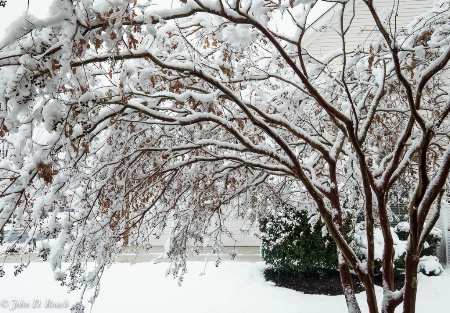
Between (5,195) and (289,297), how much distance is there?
6331 millimetres

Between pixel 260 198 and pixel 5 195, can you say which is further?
pixel 260 198

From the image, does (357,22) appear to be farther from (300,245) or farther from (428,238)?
(300,245)

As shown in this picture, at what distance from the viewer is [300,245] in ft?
27.2

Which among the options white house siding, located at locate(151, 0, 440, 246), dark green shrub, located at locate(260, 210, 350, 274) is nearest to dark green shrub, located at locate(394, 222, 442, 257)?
dark green shrub, located at locate(260, 210, 350, 274)

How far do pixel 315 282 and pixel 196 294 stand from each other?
2.74 metres

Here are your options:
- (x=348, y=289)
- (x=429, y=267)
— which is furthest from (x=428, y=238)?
(x=348, y=289)

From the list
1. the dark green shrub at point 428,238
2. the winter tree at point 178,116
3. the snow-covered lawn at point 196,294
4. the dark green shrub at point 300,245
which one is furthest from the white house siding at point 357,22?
the snow-covered lawn at point 196,294

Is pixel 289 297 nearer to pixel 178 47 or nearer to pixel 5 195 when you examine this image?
pixel 178 47

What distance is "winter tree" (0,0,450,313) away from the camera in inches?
89.9

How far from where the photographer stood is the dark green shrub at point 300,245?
8250 mm

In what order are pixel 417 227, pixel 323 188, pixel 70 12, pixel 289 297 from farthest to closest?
pixel 289 297 → pixel 323 188 → pixel 417 227 → pixel 70 12

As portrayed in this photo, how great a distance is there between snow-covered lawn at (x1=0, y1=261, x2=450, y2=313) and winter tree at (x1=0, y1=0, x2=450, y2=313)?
2288 mm

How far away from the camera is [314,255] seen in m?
8.24

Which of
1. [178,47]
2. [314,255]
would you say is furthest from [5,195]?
[314,255]
